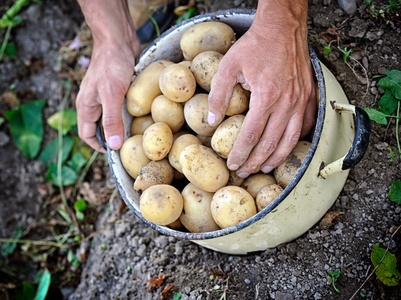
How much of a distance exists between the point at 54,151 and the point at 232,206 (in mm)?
1368

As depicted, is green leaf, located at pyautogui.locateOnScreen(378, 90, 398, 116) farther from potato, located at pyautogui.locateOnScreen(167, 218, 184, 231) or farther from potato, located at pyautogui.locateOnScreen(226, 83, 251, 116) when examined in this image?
potato, located at pyautogui.locateOnScreen(167, 218, 184, 231)

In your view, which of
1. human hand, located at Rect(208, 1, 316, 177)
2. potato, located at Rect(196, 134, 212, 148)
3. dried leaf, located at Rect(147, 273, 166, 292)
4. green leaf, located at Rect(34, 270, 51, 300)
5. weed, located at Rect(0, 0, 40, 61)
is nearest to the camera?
human hand, located at Rect(208, 1, 316, 177)

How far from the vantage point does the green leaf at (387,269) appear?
1236 mm

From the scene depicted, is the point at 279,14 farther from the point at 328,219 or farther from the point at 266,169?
the point at 328,219

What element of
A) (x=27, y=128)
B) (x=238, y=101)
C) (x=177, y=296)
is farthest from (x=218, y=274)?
(x=27, y=128)

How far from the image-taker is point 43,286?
6.04 ft

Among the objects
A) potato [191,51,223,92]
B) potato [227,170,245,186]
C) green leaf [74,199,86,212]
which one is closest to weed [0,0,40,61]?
green leaf [74,199,86,212]

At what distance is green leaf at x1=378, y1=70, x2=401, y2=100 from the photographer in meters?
1.39

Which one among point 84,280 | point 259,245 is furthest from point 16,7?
point 259,245

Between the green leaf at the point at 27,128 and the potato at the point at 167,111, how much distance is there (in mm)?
1121

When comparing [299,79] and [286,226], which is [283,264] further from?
[299,79]

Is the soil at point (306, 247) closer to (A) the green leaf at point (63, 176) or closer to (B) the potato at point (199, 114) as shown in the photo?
(A) the green leaf at point (63, 176)

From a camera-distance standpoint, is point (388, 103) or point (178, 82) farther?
point (388, 103)

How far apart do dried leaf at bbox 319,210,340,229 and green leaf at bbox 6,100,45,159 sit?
1.58m
